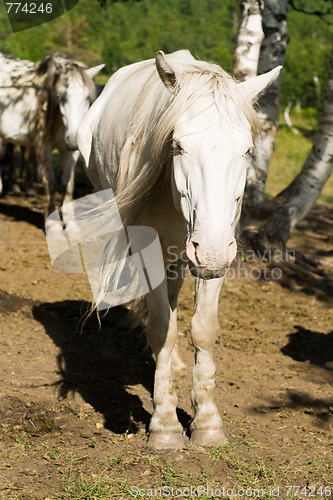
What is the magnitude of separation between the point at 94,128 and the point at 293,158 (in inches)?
616

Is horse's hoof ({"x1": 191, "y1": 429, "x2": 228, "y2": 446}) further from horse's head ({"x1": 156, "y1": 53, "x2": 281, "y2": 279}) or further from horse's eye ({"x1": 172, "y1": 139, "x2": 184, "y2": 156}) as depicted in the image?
horse's eye ({"x1": 172, "y1": 139, "x2": 184, "y2": 156})

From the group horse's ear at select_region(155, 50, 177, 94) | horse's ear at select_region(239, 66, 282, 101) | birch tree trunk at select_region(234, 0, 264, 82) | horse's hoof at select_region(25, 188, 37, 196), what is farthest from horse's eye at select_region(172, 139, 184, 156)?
horse's hoof at select_region(25, 188, 37, 196)

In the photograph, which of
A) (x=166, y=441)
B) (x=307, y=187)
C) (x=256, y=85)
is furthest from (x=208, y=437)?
(x=307, y=187)

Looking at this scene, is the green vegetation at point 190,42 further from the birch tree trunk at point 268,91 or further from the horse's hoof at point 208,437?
the horse's hoof at point 208,437

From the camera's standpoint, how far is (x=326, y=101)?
6.47 metres

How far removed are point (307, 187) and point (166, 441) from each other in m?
4.44

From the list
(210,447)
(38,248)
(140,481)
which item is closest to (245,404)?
(210,447)

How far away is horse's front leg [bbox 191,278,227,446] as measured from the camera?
3041mm

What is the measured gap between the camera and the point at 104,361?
419 centimetres

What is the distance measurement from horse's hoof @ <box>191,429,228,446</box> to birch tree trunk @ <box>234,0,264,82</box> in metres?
3.97

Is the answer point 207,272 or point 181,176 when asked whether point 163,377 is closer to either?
point 207,272

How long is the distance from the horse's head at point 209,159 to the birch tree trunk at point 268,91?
4382 mm

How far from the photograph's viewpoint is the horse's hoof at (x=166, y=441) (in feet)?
9.76

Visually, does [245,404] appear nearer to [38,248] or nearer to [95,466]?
[95,466]
